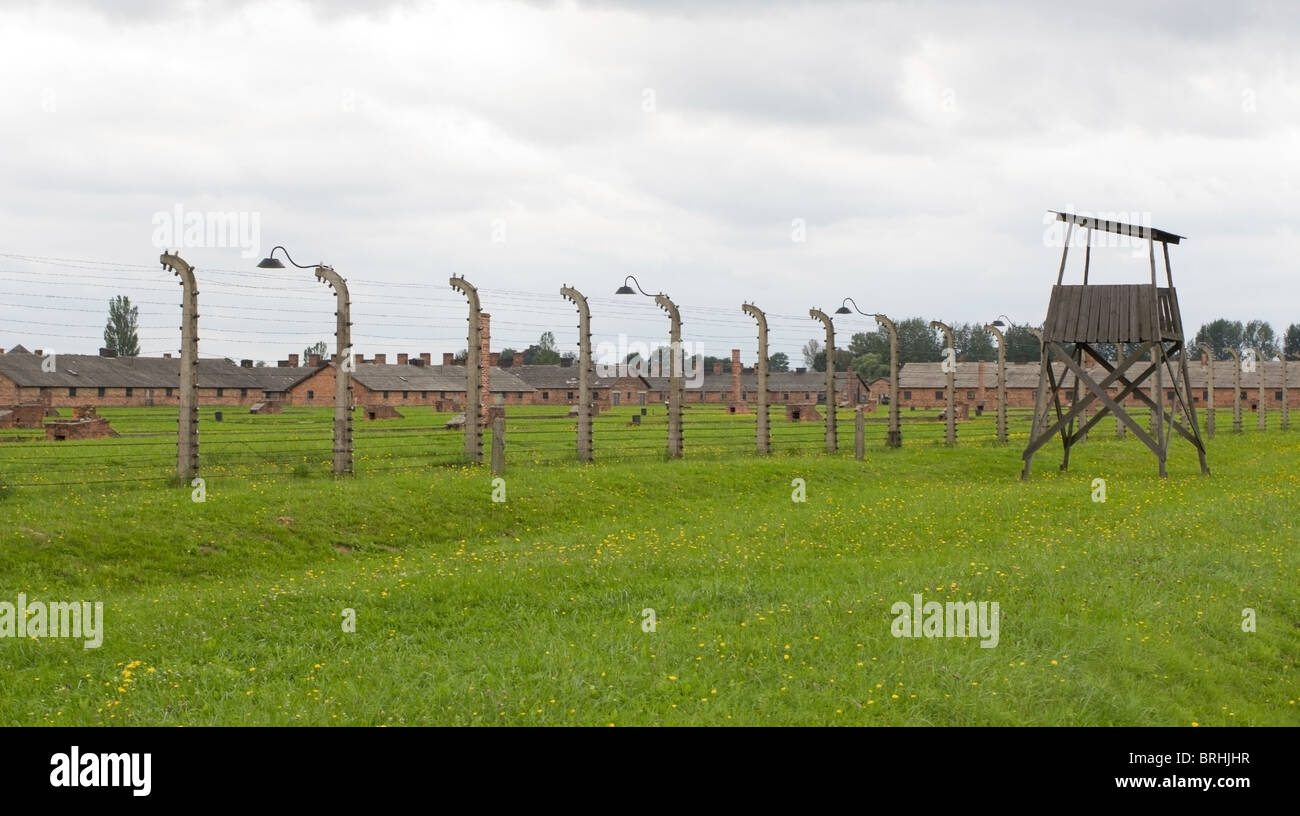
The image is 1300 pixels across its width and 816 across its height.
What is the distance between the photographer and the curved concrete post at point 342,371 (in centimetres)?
2253

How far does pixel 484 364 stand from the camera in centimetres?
3719

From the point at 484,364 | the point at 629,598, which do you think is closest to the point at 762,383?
the point at 484,364

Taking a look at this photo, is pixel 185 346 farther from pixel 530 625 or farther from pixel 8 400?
pixel 8 400

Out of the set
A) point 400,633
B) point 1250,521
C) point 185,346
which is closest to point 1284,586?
point 1250,521

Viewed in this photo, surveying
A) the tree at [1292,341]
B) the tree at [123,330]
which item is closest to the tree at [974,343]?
the tree at [1292,341]

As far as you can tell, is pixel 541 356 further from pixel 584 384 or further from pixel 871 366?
pixel 584 384

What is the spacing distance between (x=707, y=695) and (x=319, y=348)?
15423 centimetres

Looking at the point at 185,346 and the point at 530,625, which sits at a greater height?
the point at 185,346

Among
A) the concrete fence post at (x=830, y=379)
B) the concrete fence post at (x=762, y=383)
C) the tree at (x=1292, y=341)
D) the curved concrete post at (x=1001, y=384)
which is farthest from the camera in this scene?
the tree at (x=1292, y=341)

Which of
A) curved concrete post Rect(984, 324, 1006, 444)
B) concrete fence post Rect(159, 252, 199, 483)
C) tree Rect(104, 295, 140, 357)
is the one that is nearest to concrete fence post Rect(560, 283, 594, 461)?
concrete fence post Rect(159, 252, 199, 483)

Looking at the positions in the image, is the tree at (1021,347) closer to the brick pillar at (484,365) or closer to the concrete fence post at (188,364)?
the brick pillar at (484,365)

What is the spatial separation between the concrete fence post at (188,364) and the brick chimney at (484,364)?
6.45 meters

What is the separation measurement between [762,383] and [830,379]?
312 centimetres

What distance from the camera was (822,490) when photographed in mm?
25078
